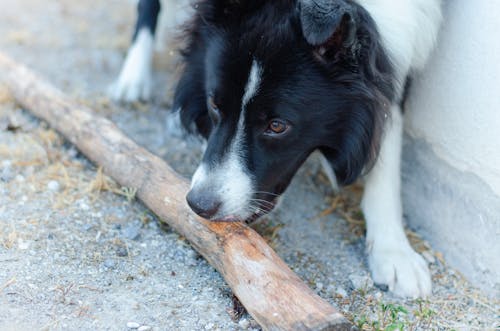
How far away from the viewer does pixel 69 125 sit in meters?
3.33

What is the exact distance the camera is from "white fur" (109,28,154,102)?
4.14 metres

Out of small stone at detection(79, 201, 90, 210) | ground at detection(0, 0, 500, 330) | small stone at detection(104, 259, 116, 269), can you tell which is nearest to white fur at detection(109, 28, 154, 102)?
ground at detection(0, 0, 500, 330)

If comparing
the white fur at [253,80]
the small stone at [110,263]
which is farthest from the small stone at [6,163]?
the white fur at [253,80]

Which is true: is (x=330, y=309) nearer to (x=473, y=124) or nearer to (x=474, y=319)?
(x=474, y=319)

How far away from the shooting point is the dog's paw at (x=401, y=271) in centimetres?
281

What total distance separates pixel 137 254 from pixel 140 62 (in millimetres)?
1803

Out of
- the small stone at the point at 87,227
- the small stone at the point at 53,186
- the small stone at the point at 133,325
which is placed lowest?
the small stone at the point at 53,186

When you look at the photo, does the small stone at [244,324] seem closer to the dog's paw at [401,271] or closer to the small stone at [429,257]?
the dog's paw at [401,271]

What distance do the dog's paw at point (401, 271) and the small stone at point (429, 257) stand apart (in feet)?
0.39

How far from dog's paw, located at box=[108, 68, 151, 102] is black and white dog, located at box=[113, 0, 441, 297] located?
4.20 ft

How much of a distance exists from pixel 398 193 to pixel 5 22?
3.43 meters

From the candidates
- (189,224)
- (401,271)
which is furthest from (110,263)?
(401,271)

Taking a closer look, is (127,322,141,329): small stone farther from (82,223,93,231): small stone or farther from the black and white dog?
(82,223,93,231): small stone

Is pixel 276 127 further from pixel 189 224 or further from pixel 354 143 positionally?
pixel 189 224
